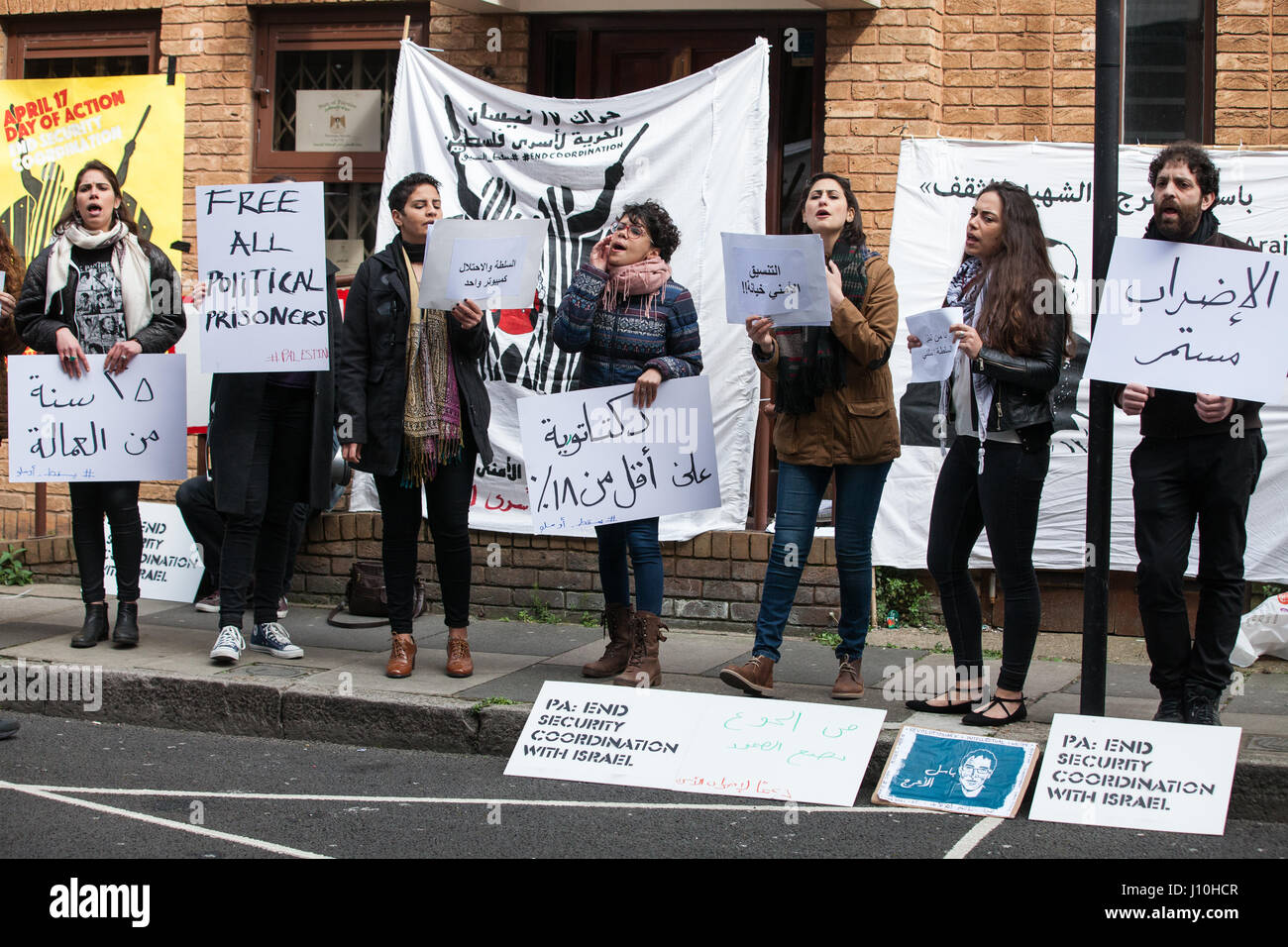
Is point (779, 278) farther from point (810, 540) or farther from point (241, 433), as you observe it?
point (241, 433)

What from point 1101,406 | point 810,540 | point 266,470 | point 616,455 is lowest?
point 810,540

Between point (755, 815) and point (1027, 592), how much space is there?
56.7 inches

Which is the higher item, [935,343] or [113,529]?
[935,343]

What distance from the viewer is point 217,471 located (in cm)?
645

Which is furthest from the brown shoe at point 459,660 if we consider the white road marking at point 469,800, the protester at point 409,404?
the white road marking at point 469,800

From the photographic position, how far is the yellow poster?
875 centimetres

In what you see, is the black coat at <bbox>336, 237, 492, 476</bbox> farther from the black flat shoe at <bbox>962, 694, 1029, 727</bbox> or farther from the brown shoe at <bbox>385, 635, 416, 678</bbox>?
the black flat shoe at <bbox>962, 694, 1029, 727</bbox>

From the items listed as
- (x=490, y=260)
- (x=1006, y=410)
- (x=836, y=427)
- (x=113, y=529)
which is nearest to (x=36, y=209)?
(x=113, y=529)

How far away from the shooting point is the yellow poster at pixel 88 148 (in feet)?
28.7

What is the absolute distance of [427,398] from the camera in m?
6.05

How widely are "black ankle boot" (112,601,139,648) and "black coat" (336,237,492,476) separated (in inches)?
61.8

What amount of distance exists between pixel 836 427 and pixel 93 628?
3690mm

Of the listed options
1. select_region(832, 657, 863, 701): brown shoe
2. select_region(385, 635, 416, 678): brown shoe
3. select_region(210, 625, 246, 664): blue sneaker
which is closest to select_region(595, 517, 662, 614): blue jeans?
select_region(832, 657, 863, 701): brown shoe

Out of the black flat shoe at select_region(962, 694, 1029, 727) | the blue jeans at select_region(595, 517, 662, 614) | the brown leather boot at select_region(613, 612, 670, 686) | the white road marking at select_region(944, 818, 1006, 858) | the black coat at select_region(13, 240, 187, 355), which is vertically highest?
the black coat at select_region(13, 240, 187, 355)
